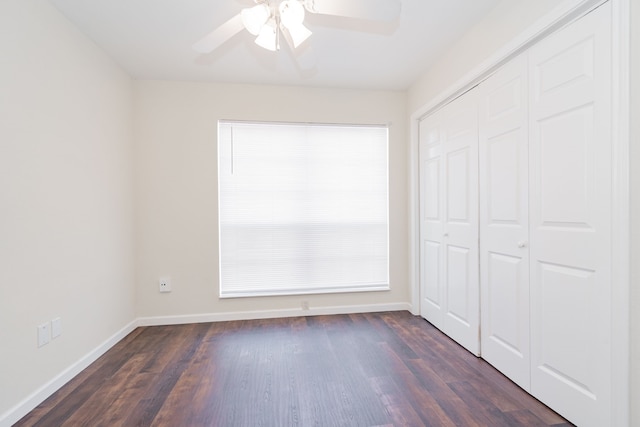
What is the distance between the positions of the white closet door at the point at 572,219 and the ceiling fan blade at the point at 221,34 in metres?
1.72

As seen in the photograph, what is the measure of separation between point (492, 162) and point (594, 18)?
90 cm

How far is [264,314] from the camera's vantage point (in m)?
3.12

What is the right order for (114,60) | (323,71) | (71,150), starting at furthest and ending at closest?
(323,71) → (114,60) → (71,150)

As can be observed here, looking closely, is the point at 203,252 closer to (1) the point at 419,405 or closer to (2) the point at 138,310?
(2) the point at 138,310

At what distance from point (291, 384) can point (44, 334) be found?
5.19ft

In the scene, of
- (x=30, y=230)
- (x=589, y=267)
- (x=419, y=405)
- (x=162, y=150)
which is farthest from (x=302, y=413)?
(x=162, y=150)

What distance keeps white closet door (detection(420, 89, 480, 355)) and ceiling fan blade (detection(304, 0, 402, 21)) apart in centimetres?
125

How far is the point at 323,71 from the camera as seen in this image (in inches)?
111

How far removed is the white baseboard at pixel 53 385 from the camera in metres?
1.57

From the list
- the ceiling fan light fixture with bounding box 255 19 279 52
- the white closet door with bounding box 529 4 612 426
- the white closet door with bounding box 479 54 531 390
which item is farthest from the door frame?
the ceiling fan light fixture with bounding box 255 19 279 52

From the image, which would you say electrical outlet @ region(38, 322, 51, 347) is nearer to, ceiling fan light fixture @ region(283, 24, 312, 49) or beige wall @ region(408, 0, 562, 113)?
ceiling fan light fixture @ region(283, 24, 312, 49)

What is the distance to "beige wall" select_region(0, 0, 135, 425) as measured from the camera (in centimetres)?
158

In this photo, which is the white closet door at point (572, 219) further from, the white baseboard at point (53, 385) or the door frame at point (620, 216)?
the white baseboard at point (53, 385)

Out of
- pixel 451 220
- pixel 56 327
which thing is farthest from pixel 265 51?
pixel 56 327
